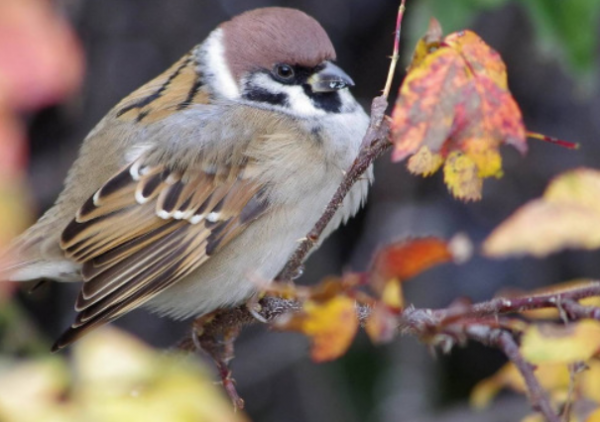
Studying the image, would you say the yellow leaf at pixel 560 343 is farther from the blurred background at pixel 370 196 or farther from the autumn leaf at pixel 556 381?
the blurred background at pixel 370 196

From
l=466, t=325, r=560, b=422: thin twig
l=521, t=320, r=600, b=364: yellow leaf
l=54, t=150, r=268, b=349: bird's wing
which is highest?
l=521, t=320, r=600, b=364: yellow leaf

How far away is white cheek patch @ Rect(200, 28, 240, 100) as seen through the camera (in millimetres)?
2910

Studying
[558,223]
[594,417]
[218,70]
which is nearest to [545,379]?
[594,417]

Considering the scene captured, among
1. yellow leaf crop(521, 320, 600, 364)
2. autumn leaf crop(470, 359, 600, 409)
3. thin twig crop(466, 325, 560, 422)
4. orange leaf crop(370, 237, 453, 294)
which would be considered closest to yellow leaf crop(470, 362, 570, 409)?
autumn leaf crop(470, 359, 600, 409)

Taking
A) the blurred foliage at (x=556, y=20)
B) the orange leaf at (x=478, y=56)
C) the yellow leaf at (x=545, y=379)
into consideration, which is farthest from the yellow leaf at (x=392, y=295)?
the blurred foliage at (x=556, y=20)

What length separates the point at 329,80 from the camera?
2.78 metres

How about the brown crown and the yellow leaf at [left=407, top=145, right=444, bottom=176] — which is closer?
the yellow leaf at [left=407, top=145, right=444, bottom=176]

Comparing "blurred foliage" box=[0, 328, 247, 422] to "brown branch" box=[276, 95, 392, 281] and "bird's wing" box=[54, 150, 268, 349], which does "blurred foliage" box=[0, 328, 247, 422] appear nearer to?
"brown branch" box=[276, 95, 392, 281]

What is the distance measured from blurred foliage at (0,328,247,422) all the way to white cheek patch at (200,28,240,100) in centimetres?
125

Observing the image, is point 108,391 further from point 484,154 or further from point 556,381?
point 556,381

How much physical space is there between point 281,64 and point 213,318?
2.68 ft

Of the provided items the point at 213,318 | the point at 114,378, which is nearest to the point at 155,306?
the point at 213,318

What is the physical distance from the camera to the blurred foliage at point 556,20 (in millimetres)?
2799

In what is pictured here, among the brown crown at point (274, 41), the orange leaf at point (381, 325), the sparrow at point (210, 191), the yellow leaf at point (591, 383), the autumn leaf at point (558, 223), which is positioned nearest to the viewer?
the orange leaf at point (381, 325)
